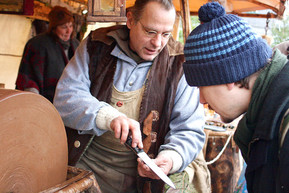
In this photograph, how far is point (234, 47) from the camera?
139cm

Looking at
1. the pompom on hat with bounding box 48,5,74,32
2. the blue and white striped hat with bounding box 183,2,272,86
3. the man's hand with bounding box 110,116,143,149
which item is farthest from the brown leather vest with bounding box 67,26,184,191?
the pompom on hat with bounding box 48,5,74,32

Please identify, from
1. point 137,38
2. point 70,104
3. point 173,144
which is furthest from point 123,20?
point 173,144

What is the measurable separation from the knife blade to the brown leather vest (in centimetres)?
39

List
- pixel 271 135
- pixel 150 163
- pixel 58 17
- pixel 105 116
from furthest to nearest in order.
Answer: pixel 58 17 < pixel 105 116 < pixel 150 163 < pixel 271 135

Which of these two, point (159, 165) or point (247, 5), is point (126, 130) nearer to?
point (159, 165)

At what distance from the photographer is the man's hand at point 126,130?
6.32 feet

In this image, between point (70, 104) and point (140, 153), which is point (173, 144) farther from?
point (70, 104)

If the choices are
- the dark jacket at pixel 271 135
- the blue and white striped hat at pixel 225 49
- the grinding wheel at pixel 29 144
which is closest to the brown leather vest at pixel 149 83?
the grinding wheel at pixel 29 144

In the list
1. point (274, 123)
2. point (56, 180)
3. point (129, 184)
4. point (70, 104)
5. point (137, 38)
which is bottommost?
point (129, 184)

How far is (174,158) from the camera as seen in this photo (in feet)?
7.13

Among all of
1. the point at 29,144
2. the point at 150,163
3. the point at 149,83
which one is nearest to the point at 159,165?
the point at 150,163

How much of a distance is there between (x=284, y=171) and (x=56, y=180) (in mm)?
1100

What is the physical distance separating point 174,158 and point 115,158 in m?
0.44

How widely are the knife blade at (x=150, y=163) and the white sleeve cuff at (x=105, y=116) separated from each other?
178mm
